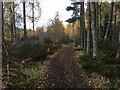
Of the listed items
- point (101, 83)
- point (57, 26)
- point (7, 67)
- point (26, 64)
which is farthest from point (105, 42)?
point (57, 26)

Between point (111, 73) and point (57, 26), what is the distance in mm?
64170

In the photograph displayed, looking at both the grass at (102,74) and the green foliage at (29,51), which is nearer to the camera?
the grass at (102,74)

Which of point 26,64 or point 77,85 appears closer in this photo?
point 77,85

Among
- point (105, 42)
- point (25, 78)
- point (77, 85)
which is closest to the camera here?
point (77, 85)

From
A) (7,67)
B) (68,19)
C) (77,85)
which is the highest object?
(68,19)

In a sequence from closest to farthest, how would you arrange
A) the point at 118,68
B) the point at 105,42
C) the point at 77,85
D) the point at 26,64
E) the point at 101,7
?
the point at 77,85 < the point at 118,68 < the point at 26,64 < the point at 105,42 < the point at 101,7

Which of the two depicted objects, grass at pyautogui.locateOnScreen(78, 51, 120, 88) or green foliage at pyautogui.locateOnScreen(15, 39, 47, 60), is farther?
green foliage at pyautogui.locateOnScreen(15, 39, 47, 60)

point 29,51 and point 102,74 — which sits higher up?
point 29,51

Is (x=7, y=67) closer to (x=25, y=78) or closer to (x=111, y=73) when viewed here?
(x=25, y=78)

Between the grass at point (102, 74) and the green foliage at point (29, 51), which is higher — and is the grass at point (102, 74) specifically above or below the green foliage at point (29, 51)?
below

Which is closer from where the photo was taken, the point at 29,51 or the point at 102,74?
the point at 102,74

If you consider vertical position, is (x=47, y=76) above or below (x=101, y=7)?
below

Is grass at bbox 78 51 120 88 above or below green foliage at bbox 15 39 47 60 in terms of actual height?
below

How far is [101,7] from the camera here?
31.2 m
